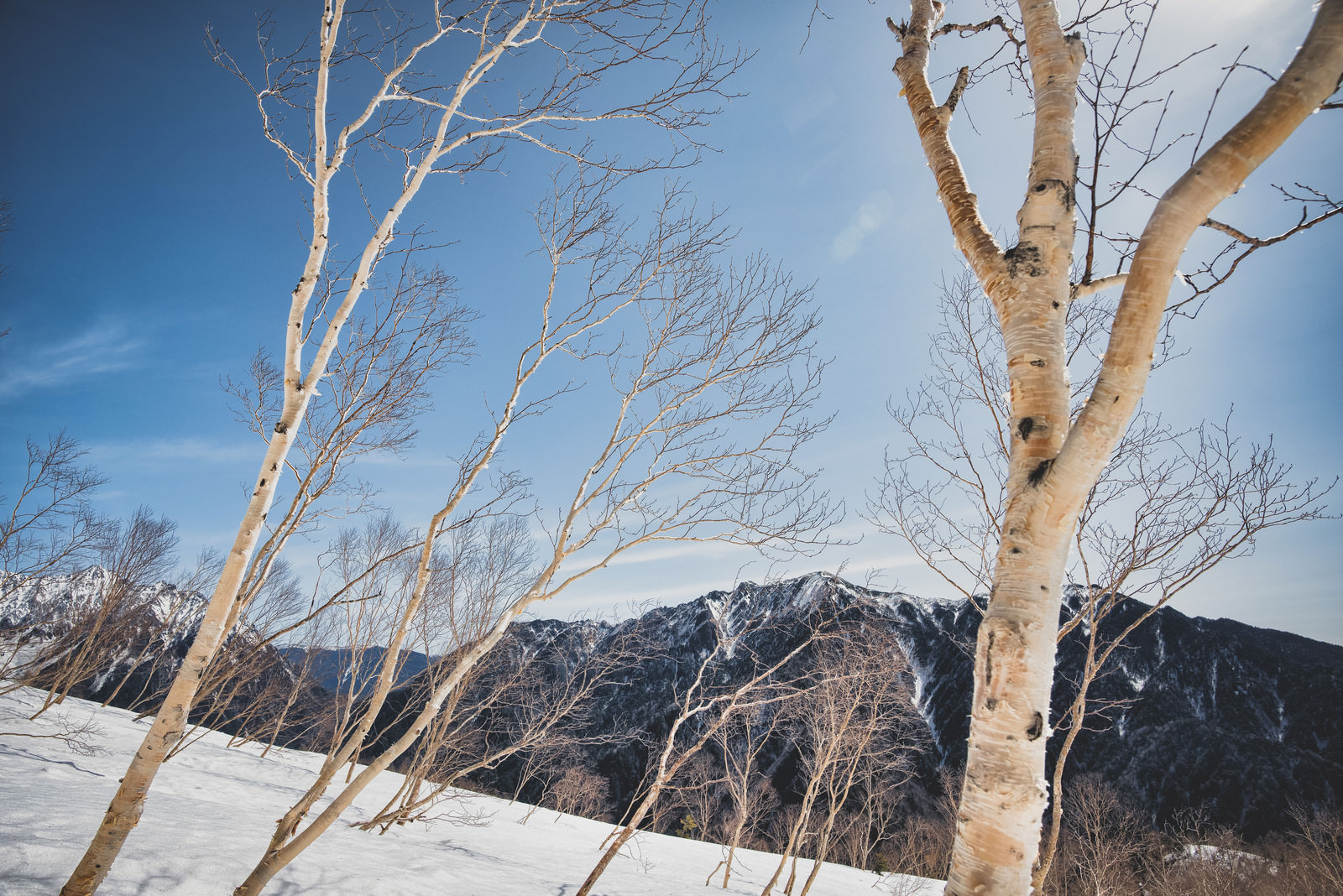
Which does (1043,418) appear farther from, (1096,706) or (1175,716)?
(1175,716)

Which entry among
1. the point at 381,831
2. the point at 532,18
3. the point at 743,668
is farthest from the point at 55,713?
the point at 743,668

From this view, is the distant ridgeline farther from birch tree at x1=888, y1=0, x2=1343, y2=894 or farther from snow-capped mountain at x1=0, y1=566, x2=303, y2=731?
birch tree at x1=888, y1=0, x2=1343, y2=894

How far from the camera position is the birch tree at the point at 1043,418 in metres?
1.29

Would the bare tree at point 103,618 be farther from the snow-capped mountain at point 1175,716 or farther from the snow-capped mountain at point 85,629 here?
the snow-capped mountain at point 1175,716

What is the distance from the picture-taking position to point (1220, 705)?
39875mm

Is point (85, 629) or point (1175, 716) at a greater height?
point (1175, 716)

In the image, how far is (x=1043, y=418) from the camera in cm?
161

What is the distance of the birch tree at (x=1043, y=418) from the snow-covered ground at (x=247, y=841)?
6.67 metres

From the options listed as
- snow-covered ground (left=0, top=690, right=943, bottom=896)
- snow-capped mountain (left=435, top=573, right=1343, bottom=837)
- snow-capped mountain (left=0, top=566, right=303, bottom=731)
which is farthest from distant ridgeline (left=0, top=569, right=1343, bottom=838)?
A: snow-covered ground (left=0, top=690, right=943, bottom=896)

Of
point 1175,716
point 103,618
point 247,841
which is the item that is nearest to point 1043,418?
point 247,841

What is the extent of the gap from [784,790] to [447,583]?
164ft

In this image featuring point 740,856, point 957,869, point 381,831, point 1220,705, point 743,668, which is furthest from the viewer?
point 743,668

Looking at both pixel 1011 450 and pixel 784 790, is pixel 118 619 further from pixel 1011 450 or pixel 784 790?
pixel 784 790

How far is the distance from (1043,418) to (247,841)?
953cm
